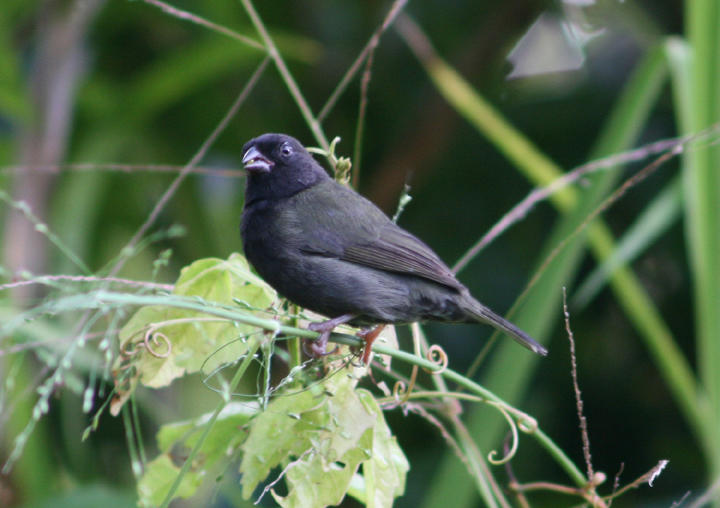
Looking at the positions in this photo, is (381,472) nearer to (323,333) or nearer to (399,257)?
→ (323,333)

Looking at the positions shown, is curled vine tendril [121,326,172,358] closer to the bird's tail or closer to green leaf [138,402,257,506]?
green leaf [138,402,257,506]

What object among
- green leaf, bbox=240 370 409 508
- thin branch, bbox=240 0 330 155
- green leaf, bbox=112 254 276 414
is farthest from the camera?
thin branch, bbox=240 0 330 155

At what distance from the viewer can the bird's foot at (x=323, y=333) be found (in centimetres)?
185

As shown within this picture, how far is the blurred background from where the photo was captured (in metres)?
4.17

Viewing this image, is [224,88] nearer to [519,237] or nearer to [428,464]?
[519,237]

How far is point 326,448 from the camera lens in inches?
62.2

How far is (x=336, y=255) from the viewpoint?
2.50m

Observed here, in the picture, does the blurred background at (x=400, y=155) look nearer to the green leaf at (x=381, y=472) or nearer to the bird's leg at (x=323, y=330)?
the bird's leg at (x=323, y=330)

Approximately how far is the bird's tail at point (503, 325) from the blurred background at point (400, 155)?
1.59 meters

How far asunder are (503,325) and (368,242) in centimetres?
50

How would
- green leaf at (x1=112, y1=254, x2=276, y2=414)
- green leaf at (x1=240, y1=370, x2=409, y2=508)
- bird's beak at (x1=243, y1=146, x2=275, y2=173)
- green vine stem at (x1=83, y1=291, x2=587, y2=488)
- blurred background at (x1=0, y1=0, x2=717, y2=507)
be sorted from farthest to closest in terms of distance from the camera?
blurred background at (x1=0, y1=0, x2=717, y2=507) → bird's beak at (x1=243, y1=146, x2=275, y2=173) → green leaf at (x1=112, y1=254, x2=276, y2=414) → green leaf at (x1=240, y1=370, x2=409, y2=508) → green vine stem at (x1=83, y1=291, x2=587, y2=488)

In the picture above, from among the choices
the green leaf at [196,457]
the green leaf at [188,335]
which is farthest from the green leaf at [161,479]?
the green leaf at [188,335]

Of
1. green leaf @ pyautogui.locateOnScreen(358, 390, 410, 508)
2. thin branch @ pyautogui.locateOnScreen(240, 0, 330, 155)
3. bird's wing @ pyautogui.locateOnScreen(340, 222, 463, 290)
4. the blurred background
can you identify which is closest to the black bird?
bird's wing @ pyautogui.locateOnScreen(340, 222, 463, 290)

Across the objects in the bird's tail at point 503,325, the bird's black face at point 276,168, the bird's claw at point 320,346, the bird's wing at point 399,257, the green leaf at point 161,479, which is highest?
the bird's black face at point 276,168
